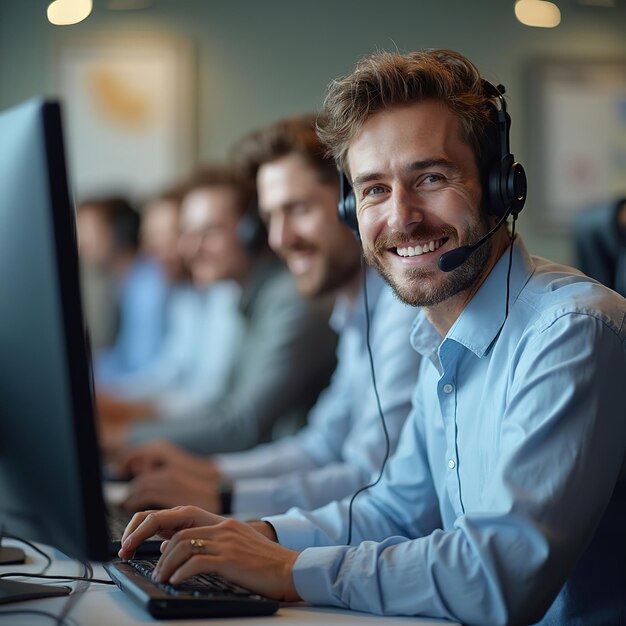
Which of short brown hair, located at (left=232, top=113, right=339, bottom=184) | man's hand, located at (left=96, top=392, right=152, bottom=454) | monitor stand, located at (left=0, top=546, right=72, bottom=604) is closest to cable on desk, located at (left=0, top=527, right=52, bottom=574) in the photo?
monitor stand, located at (left=0, top=546, right=72, bottom=604)

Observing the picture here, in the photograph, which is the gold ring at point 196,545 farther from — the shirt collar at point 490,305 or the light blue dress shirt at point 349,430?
the light blue dress shirt at point 349,430

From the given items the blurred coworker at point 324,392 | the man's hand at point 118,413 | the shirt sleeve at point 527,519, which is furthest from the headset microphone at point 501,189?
the man's hand at point 118,413

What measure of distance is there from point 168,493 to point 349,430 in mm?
560

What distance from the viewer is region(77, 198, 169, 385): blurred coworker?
4.71 m

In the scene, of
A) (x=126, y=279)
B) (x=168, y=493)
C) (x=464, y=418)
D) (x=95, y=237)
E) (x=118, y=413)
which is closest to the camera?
(x=464, y=418)

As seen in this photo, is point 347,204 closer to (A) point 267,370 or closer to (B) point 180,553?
(B) point 180,553

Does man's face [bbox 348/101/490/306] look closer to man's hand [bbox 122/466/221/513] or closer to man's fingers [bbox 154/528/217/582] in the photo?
man's fingers [bbox 154/528/217/582]

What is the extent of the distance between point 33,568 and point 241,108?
338 centimetres

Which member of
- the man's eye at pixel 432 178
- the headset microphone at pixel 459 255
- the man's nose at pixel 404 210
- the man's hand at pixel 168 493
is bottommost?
the man's hand at pixel 168 493

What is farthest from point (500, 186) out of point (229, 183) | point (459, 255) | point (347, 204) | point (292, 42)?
point (292, 42)

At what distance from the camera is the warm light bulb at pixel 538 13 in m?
3.90

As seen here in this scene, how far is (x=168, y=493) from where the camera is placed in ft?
5.16

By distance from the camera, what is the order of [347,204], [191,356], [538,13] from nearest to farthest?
[347,204] < [538,13] < [191,356]

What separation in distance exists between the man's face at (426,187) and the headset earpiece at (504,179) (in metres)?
0.03
